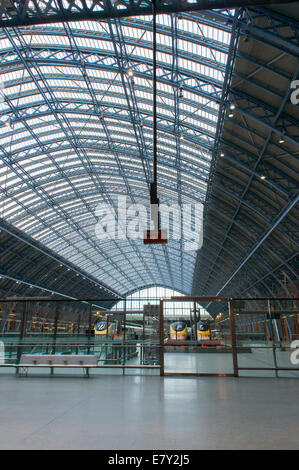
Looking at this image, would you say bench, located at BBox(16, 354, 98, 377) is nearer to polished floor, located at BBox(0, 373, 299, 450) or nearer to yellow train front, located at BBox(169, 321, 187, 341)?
polished floor, located at BBox(0, 373, 299, 450)

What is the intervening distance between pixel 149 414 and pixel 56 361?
738 cm

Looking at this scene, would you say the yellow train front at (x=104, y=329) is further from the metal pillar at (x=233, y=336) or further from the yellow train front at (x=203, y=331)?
the metal pillar at (x=233, y=336)

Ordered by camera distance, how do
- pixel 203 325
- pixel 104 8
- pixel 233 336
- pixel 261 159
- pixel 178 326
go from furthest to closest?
1. pixel 261 159
2. pixel 178 326
3. pixel 203 325
4. pixel 233 336
5. pixel 104 8

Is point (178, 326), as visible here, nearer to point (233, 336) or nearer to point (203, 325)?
point (203, 325)

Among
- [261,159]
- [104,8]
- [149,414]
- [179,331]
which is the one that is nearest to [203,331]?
[179,331]

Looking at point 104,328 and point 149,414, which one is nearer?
point 149,414

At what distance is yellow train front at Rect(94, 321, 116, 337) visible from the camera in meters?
14.1

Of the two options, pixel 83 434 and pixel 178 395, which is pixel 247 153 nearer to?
pixel 178 395

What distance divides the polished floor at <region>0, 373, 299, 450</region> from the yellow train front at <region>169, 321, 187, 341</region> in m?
3.97

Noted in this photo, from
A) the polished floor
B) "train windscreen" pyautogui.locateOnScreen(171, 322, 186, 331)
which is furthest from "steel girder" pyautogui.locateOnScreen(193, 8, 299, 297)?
the polished floor

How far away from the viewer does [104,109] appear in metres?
27.5

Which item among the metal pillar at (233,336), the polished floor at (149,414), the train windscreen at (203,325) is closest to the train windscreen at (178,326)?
the train windscreen at (203,325)

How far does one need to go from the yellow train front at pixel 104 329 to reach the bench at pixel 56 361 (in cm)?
108

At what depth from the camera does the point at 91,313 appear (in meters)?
14.4
